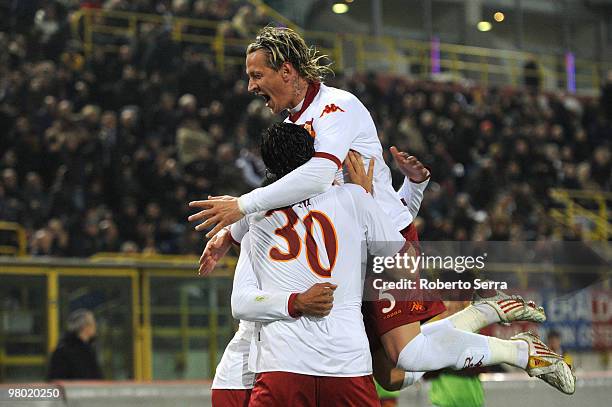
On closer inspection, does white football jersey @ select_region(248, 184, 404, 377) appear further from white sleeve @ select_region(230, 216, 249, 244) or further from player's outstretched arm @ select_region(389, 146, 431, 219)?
player's outstretched arm @ select_region(389, 146, 431, 219)

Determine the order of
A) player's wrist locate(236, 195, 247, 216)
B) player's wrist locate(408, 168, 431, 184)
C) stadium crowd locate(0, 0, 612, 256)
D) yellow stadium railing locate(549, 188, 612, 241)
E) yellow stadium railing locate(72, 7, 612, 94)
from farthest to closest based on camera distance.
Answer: yellow stadium railing locate(549, 188, 612, 241) < yellow stadium railing locate(72, 7, 612, 94) < stadium crowd locate(0, 0, 612, 256) < player's wrist locate(408, 168, 431, 184) < player's wrist locate(236, 195, 247, 216)

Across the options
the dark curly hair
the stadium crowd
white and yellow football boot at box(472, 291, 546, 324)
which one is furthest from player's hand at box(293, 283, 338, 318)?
the stadium crowd

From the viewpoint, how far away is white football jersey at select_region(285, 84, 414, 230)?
4824 mm

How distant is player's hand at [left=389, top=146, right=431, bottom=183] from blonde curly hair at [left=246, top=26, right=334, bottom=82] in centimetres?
71

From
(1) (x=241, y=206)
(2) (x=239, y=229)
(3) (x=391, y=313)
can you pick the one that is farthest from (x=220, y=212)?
(3) (x=391, y=313)

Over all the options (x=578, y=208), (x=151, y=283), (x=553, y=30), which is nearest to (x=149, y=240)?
(x=151, y=283)

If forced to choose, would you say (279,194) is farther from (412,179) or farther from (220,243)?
(412,179)

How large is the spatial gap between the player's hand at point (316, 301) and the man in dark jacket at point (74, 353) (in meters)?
5.65

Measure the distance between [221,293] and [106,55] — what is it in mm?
5714

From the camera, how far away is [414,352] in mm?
4863

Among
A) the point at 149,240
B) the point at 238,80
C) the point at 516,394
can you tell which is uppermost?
the point at 238,80

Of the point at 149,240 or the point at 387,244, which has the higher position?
the point at 149,240

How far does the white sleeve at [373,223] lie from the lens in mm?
4660

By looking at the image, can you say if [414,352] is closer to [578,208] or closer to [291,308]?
[291,308]
